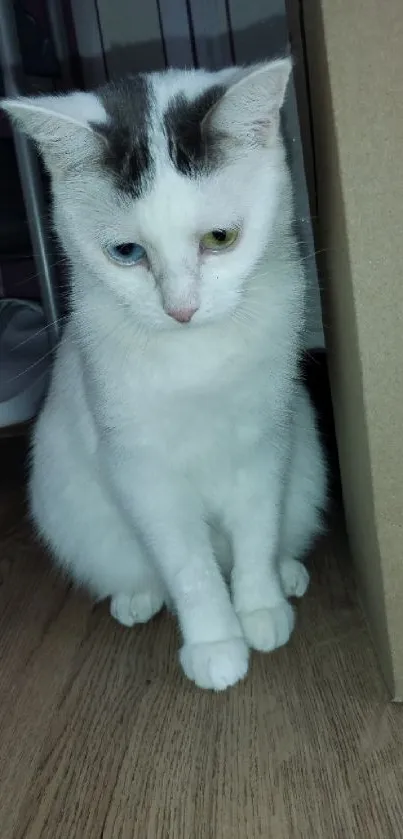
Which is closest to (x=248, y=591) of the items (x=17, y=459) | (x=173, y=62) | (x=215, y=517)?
(x=215, y=517)

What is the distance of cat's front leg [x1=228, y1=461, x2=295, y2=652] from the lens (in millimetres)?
1152

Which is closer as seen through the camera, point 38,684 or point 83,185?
point 83,185

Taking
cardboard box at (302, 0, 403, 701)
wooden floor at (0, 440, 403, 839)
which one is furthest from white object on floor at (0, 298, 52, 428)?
cardboard box at (302, 0, 403, 701)

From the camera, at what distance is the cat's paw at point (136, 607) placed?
4.22 feet

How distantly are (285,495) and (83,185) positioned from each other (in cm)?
58

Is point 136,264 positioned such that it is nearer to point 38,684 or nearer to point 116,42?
point 38,684

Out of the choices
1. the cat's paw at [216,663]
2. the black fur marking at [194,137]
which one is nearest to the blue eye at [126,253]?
the black fur marking at [194,137]

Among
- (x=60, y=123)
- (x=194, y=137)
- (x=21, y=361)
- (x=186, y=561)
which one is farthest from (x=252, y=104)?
(x=21, y=361)

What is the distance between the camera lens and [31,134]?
0.98 m

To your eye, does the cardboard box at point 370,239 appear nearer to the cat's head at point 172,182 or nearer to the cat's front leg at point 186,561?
the cat's head at point 172,182

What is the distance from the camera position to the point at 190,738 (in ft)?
3.19

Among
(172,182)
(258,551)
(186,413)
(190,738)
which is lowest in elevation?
(190,738)

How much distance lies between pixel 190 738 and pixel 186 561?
0.25 m

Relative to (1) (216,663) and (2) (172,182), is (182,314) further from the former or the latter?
(1) (216,663)
